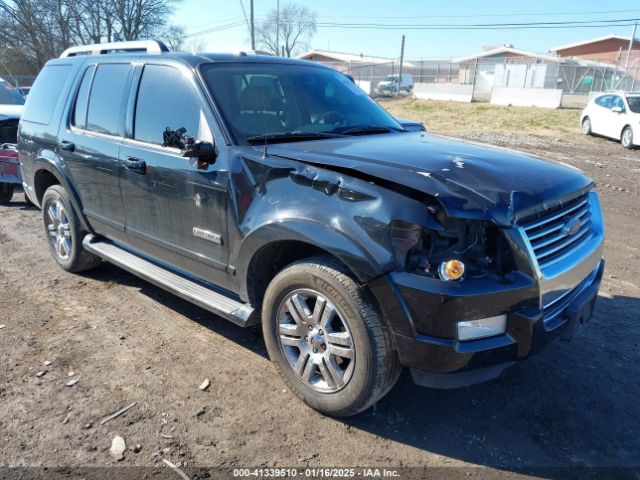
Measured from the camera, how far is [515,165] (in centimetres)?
300

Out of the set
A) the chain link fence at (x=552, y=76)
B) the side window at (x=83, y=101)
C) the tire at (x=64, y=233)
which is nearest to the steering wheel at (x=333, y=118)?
the side window at (x=83, y=101)

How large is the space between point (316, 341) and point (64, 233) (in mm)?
3440

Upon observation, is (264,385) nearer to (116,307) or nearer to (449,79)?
(116,307)

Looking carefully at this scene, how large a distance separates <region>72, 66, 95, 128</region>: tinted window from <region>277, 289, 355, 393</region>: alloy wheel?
2828mm

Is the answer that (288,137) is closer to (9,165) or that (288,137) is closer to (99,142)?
(99,142)

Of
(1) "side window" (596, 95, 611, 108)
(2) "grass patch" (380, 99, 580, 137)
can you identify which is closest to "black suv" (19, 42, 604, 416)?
(1) "side window" (596, 95, 611, 108)

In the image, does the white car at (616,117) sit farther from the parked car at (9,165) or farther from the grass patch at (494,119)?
the parked car at (9,165)

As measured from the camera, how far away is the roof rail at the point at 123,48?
4.24 meters

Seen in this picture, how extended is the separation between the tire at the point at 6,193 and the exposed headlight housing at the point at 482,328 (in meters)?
8.17

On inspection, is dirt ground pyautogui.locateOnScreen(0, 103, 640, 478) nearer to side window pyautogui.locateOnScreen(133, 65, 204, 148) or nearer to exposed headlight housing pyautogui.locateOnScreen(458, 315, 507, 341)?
exposed headlight housing pyautogui.locateOnScreen(458, 315, 507, 341)

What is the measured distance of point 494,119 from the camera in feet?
72.6

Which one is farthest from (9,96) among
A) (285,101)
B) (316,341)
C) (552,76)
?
(552,76)

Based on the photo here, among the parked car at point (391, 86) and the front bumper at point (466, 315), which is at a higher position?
the front bumper at point (466, 315)

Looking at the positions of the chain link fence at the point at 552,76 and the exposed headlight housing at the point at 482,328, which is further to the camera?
the chain link fence at the point at 552,76
